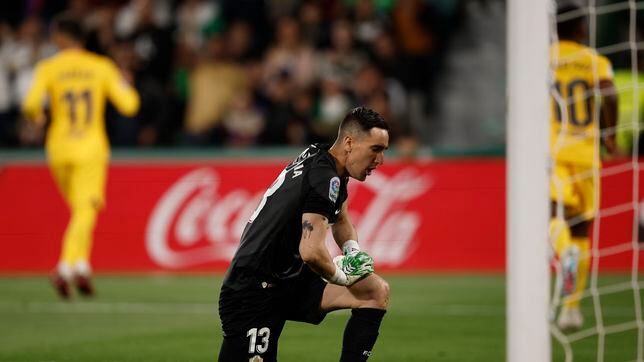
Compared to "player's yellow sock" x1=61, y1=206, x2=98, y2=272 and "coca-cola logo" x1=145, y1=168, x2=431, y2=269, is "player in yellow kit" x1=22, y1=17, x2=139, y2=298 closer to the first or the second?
"player's yellow sock" x1=61, y1=206, x2=98, y2=272

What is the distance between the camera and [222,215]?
14.8 meters

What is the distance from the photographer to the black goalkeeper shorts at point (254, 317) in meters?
6.10

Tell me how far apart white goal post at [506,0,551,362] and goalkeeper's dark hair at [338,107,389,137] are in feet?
2.59

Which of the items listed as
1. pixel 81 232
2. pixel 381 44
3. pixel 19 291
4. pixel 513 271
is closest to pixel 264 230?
pixel 513 271

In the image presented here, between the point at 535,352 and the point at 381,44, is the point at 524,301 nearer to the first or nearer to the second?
the point at 535,352

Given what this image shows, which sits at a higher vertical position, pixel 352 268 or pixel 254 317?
pixel 352 268

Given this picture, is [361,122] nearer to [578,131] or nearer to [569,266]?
[569,266]

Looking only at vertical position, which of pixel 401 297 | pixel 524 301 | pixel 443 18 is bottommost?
pixel 401 297

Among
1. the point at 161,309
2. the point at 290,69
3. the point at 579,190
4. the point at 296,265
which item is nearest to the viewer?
the point at 296,265

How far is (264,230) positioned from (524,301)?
1.42m

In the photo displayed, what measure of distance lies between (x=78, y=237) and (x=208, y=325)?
247 centimetres

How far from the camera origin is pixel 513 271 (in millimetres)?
5488

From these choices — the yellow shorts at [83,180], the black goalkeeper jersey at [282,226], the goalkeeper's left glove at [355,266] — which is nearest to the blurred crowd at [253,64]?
the yellow shorts at [83,180]

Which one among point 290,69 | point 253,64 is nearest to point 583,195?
point 290,69
